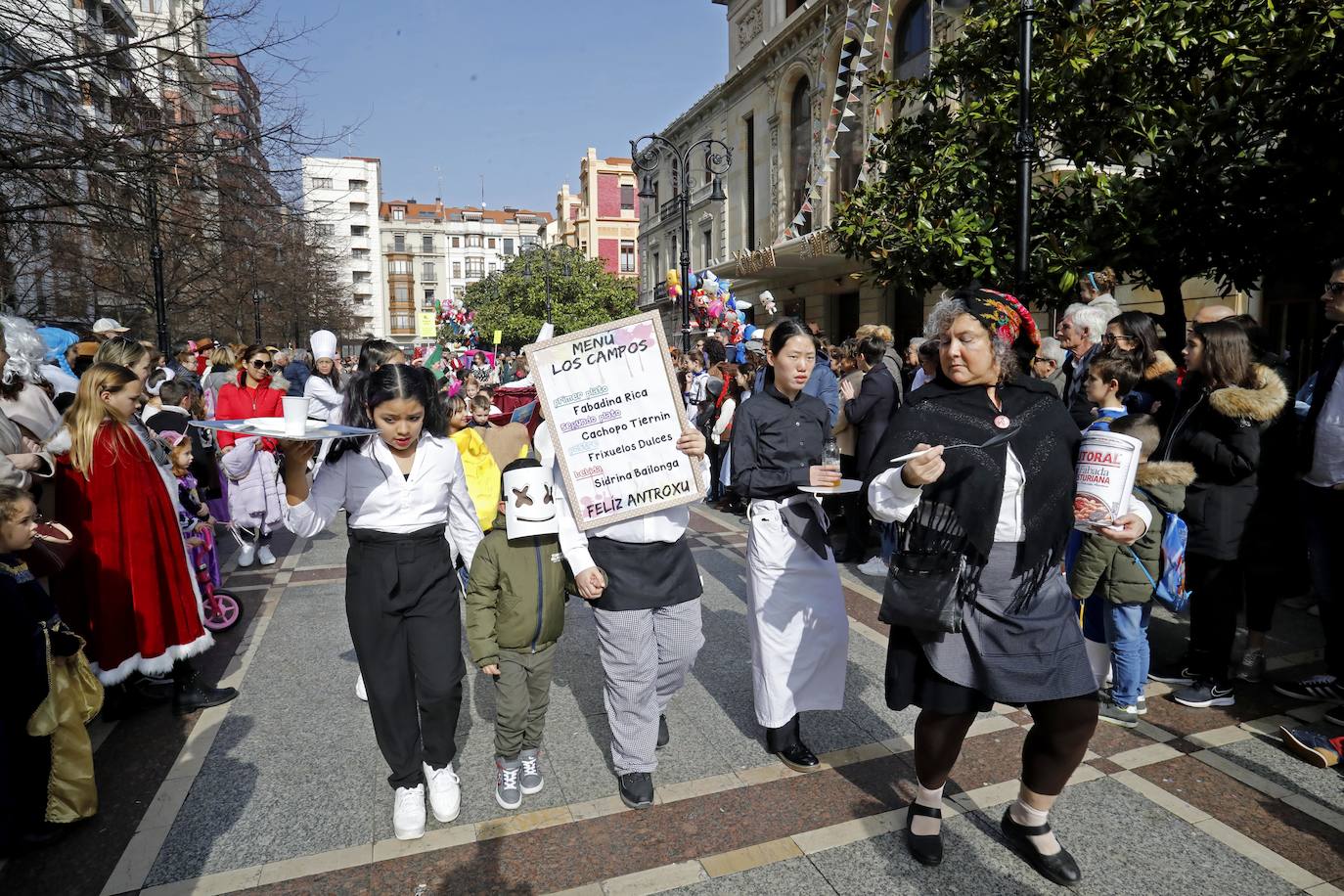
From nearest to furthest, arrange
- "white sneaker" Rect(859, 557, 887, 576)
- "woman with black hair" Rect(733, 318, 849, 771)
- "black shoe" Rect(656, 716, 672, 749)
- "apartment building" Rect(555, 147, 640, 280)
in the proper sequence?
1. "woman with black hair" Rect(733, 318, 849, 771)
2. "black shoe" Rect(656, 716, 672, 749)
3. "white sneaker" Rect(859, 557, 887, 576)
4. "apartment building" Rect(555, 147, 640, 280)

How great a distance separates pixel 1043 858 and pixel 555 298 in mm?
45231

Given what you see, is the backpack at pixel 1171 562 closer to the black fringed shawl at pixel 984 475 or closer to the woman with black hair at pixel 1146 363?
the woman with black hair at pixel 1146 363

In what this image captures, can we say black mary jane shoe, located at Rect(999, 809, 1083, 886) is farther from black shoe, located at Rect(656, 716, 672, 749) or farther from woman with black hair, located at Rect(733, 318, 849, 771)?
black shoe, located at Rect(656, 716, 672, 749)

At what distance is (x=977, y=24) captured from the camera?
7.94m

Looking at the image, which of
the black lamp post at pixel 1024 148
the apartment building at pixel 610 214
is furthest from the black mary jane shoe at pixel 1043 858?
the apartment building at pixel 610 214

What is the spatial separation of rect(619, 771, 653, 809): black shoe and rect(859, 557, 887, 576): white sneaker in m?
3.94

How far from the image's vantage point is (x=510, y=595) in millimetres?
3268

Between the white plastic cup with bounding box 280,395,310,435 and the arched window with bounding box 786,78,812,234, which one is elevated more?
the arched window with bounding box 786,78,812,234

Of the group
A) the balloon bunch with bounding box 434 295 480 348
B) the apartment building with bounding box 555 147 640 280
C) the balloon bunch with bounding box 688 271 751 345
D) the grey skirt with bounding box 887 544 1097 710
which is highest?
the apartment building with bounding box 555 147 640 280

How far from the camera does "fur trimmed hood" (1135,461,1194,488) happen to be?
3.82 m

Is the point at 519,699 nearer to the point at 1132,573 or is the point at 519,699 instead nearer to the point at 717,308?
the point at 1132,573

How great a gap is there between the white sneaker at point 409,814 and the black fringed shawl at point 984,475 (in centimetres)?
210

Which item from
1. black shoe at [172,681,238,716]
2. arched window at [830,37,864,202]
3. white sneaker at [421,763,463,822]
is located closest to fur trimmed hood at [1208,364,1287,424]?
white sneaker at [421,763,463,822]

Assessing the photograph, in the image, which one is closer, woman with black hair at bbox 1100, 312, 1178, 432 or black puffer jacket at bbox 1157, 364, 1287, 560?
black puffer jacket at bbox 1157, 364, 1287, 560
